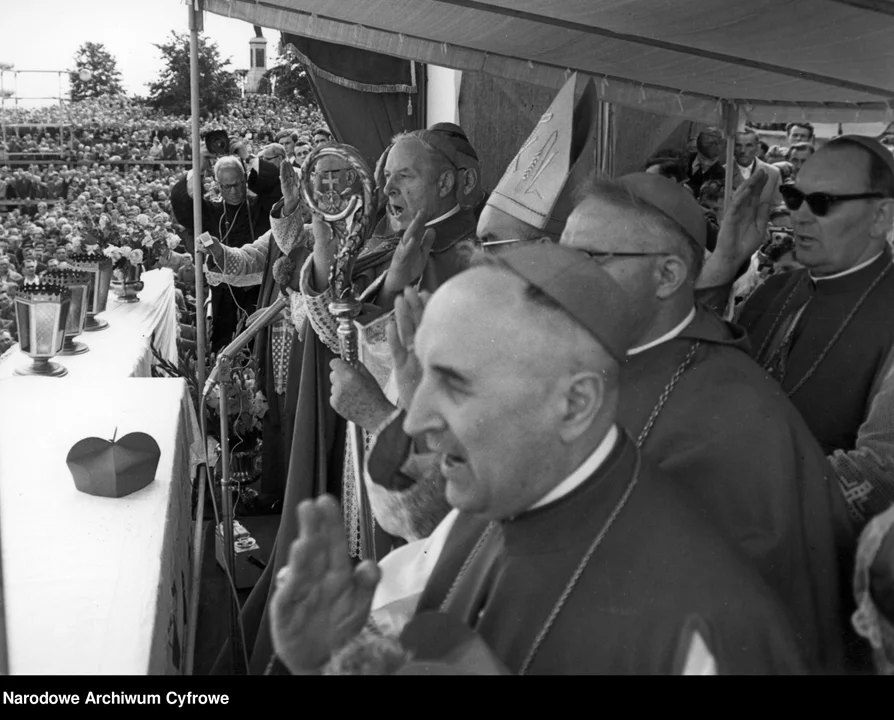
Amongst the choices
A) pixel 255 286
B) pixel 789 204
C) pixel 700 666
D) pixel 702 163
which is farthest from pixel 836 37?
pixel 255 286

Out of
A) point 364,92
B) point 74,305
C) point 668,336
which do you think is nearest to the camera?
point 668,336

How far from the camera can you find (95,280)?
418 centimetres

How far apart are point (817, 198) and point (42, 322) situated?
95.8 inches

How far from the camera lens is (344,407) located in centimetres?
158

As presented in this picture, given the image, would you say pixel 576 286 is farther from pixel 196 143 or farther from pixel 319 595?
pixel 196 143

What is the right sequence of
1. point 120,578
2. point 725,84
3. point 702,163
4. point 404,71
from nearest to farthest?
1. point 120,578
2. point 725,84
3. point 702,163
4. point 404,71

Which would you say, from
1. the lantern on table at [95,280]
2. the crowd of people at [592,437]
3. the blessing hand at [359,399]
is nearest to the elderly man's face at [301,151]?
the lantern on table at [95,280]

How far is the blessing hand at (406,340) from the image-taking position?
Result: 129cm

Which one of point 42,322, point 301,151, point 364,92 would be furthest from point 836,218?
point 301,151

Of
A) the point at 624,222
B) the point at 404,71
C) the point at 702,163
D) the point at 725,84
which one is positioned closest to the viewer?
the point at 624,222

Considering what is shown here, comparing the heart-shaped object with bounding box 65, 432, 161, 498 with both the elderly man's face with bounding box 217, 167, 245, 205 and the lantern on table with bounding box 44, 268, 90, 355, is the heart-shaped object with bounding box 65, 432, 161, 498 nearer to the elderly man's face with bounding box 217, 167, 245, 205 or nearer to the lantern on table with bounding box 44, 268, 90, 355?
the lantern on table with bounding box 44, 268, 90, 355

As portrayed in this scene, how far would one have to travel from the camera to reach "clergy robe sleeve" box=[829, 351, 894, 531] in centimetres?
144
